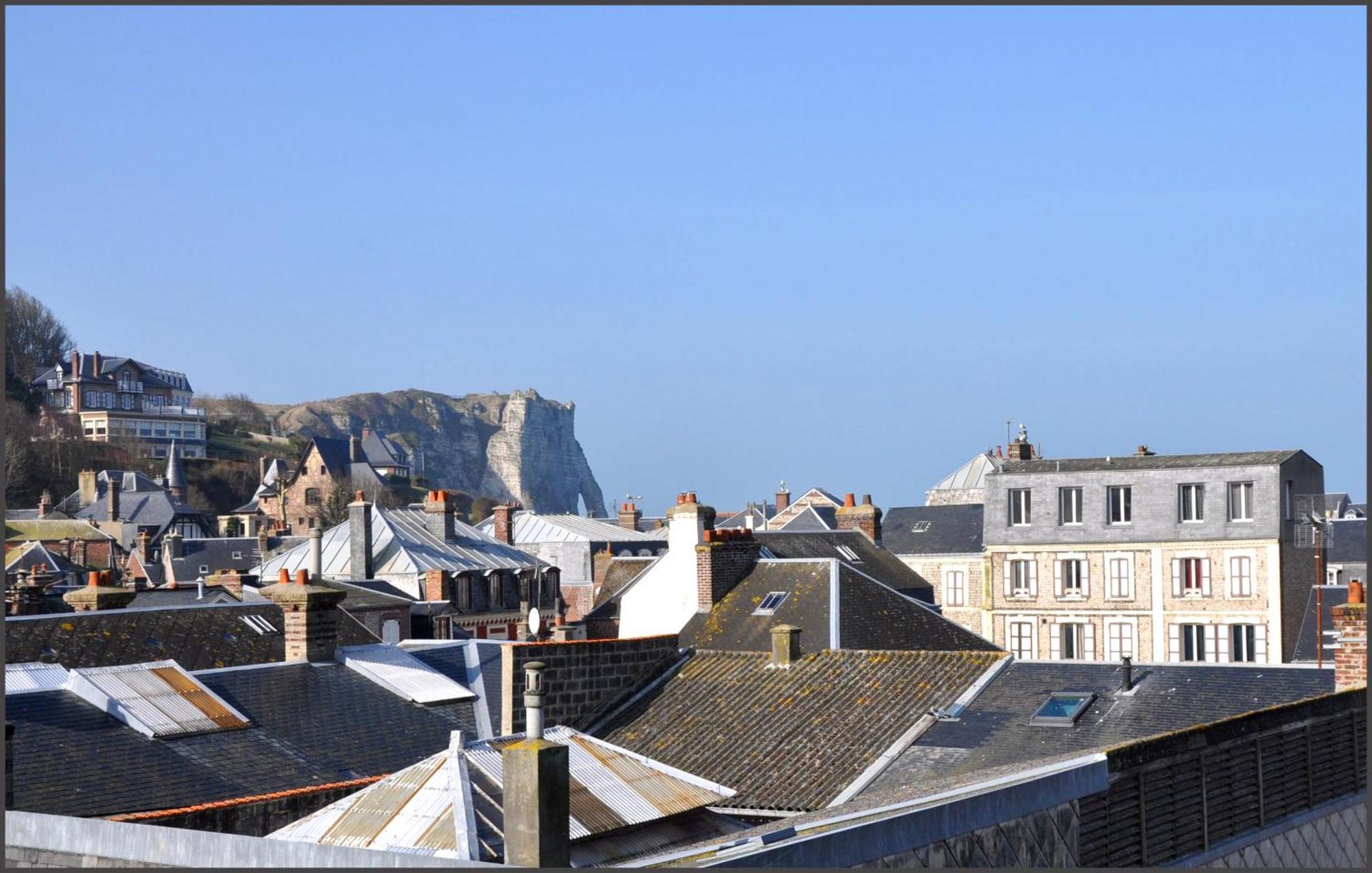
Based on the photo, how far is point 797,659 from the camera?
67.4ft

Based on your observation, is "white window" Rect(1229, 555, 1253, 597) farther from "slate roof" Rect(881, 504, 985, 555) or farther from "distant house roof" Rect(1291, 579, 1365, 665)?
"slate roof" Rect(881, 504, 985, 555)

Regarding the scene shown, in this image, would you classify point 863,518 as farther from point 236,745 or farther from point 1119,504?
point 236,745

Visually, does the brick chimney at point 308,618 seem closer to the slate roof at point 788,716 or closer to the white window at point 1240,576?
the slate roof at point 788,716

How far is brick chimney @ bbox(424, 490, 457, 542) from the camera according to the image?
196 feet

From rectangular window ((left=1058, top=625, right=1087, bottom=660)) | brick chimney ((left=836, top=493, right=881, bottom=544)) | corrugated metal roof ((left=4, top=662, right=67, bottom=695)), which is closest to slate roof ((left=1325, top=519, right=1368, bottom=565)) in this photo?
rectangular window ((left=1058, top=625, right=1087, bottom=660))

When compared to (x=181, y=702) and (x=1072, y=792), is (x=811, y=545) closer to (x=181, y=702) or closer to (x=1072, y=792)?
(x=181, y=702)

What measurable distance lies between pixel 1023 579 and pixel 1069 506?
2.65 metres

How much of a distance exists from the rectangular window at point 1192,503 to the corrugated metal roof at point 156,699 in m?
33.9

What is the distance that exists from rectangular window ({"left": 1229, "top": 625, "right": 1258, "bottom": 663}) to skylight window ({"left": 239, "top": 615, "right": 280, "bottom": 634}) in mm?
28964

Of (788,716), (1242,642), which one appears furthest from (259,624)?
(1242,642)

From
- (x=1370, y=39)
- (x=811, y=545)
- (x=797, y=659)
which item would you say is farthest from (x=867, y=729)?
(x=811, y=545)

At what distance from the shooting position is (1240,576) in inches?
1768

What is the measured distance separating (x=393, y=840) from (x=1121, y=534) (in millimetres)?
38683

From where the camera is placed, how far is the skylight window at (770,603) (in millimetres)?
29484
